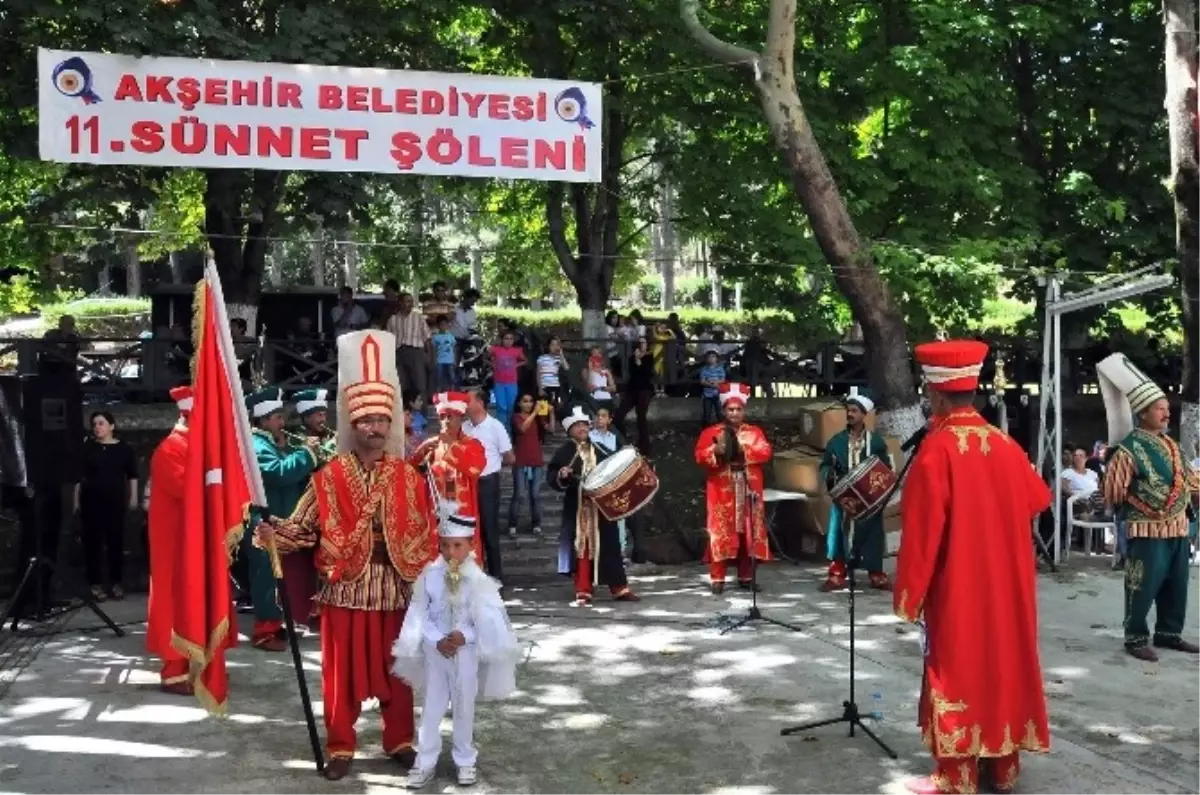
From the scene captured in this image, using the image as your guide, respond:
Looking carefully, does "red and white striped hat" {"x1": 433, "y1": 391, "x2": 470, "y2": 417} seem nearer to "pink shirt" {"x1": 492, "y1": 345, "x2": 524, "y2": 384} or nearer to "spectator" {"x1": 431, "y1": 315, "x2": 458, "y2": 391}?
"pink shirt" {"x1": 492, "y1": 345, "x2": 524, "y2": 384}

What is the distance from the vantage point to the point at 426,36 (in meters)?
16.3

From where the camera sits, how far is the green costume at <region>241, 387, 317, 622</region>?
8.69 meters

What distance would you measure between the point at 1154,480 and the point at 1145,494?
0.11 meters

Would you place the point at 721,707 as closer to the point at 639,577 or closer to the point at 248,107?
the point at 639,577

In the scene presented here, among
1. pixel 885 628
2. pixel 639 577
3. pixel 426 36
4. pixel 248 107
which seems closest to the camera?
pixel 885 628

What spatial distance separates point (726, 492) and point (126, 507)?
213 inches

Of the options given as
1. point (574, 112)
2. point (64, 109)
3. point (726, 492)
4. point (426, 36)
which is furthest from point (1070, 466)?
point (64, 109)

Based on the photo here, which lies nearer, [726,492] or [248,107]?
[248,107]

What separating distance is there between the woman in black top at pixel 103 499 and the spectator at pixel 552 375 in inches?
226

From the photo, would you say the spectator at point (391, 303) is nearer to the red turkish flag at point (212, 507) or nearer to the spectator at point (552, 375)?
the spectator at point (552, 375)

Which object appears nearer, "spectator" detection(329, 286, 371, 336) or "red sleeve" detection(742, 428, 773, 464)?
"red sleeve" detection(742, 428, 773, 464)

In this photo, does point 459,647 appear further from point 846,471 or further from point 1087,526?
point 1087,526

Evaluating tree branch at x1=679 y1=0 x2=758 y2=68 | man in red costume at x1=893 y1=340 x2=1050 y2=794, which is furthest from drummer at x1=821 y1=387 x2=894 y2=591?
man in red costume at x1=893 y1=340 x2=1050 y2=794

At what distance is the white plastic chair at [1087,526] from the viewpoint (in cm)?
1305
